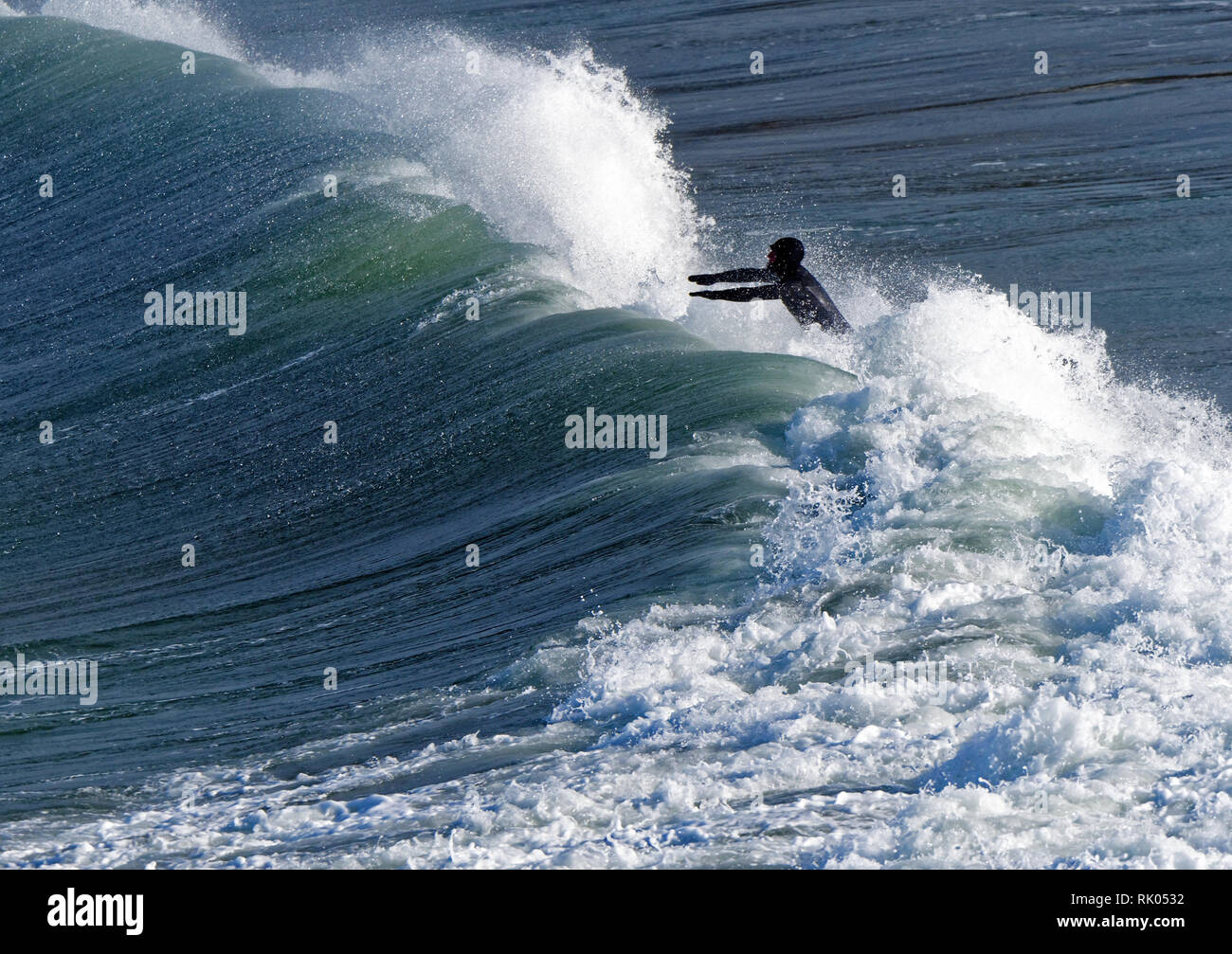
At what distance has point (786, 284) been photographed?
1343 centimetres

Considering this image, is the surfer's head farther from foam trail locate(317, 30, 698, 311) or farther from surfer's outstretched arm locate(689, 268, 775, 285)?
Answer: foam trail locate(317, 30, 698, 311)

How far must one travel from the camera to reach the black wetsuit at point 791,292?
13.4 metres

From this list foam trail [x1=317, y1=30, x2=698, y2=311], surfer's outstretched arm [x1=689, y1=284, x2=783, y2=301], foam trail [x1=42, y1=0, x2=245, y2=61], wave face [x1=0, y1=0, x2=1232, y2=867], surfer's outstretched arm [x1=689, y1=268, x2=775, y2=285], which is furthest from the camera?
foam trail [x1=42, y1=0, x2=245, y2=61]

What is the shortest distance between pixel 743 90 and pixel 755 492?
17705mm

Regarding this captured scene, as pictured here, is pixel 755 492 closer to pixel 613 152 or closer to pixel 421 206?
pixel 421 206

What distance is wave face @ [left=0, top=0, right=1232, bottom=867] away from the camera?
6602 mm

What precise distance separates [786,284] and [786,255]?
0.83 ft

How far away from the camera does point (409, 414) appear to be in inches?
→ 525

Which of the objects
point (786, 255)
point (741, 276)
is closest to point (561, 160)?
point (741, 276)

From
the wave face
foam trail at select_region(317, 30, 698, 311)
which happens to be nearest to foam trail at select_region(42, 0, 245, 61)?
foam trail at select_region(317, 30, 698, 311)

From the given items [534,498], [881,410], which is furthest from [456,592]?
[881,410]

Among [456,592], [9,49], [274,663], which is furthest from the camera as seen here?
[9,49]

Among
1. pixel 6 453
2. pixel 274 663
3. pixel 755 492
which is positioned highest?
pixel 6 453

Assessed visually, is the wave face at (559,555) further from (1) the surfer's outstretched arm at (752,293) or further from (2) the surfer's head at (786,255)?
(2) the surfer's head at (786,255)
